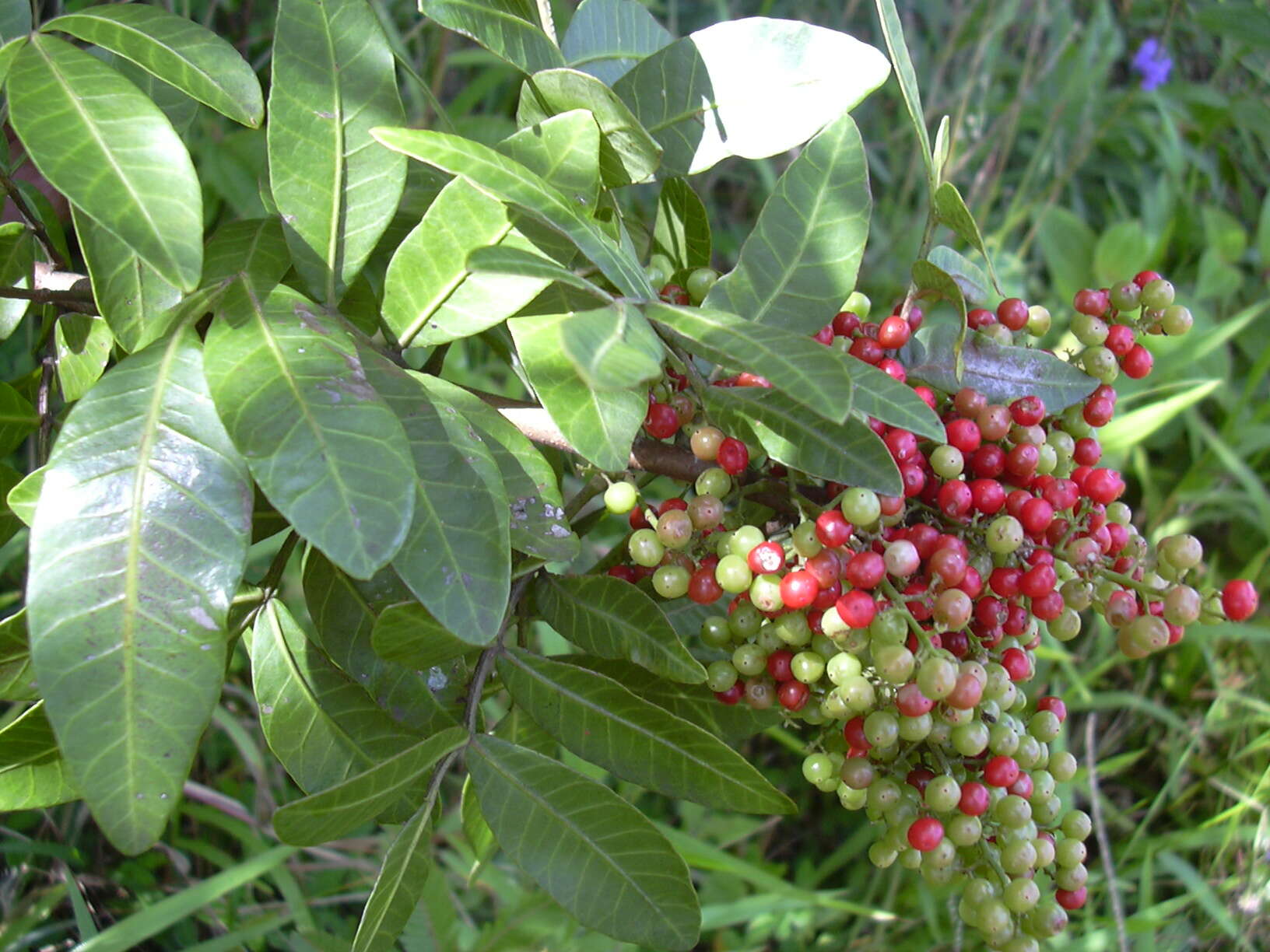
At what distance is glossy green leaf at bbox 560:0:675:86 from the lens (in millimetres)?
878

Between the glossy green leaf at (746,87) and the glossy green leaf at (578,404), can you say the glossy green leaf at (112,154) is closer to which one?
the glossy green leaf at (578,404)

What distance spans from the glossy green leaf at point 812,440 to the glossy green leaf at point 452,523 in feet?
0.54

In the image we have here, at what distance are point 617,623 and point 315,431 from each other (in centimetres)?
28

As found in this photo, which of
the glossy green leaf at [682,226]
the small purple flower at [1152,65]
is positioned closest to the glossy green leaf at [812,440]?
the glossy green leaf at [682,226]

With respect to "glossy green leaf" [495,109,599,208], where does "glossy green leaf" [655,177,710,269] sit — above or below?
below

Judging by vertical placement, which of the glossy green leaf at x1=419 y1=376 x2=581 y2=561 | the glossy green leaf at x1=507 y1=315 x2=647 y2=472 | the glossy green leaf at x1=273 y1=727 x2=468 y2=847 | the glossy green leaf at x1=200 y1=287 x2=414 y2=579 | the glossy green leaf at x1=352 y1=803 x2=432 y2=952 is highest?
the glossy green leaf at x1=200 y1=287 x2=414 y2=579

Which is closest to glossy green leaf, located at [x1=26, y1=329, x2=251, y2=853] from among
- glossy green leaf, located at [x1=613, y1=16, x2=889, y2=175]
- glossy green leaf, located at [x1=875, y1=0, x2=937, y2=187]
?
glossy green leaf, located at [x1=613, y1=16, x2=889, y2=175]

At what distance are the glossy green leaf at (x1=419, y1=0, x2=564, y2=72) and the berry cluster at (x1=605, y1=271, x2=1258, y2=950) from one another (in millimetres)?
268

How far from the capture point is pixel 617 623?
0.78m

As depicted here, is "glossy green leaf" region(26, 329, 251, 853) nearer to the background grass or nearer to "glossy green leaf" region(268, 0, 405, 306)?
"glossy green leaf" region(268, 0, 405, 306)

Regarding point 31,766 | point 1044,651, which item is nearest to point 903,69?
point 31,766

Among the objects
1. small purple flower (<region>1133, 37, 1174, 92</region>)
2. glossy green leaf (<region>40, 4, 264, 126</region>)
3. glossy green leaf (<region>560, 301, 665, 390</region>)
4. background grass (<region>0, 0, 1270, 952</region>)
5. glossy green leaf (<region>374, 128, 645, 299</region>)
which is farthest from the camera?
small purple flower (<region>1133, 37, 1174, 92</region>)

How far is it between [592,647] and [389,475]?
0.27m

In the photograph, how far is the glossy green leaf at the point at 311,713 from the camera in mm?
769
